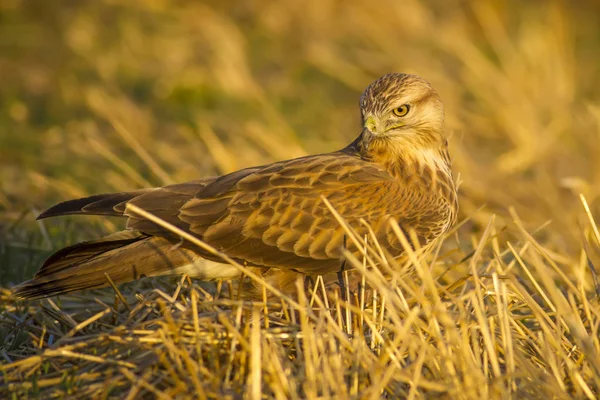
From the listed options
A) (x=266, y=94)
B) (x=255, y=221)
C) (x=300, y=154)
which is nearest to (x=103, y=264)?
(x=255, y=221)

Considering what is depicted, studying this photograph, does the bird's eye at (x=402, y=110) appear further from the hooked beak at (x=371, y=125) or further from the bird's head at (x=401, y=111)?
the hooked beak at (x=371, y=125)

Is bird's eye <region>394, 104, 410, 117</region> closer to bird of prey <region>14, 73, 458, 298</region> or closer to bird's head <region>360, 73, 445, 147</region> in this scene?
bird's head <region>360, 73, 445, 147</region>

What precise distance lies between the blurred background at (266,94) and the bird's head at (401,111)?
44.0 inches

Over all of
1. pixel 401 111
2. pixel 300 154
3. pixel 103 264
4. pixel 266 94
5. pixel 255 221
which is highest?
pixel 266 94

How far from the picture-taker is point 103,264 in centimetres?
509

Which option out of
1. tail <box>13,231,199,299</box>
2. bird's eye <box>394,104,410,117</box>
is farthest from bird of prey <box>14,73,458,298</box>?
bird's eye <box>394,104,410,117</box>

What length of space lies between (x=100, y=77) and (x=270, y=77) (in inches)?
78.8

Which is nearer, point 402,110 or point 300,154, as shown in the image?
point 402,110

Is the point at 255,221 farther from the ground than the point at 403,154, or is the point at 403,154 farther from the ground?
the point at 403,154

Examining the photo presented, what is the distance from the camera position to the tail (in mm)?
5008

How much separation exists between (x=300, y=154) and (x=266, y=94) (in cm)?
309

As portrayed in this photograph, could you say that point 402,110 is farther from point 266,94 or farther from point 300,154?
point 266,94

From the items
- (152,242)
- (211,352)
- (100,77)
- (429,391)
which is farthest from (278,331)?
(100,77)

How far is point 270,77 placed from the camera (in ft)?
39.0
